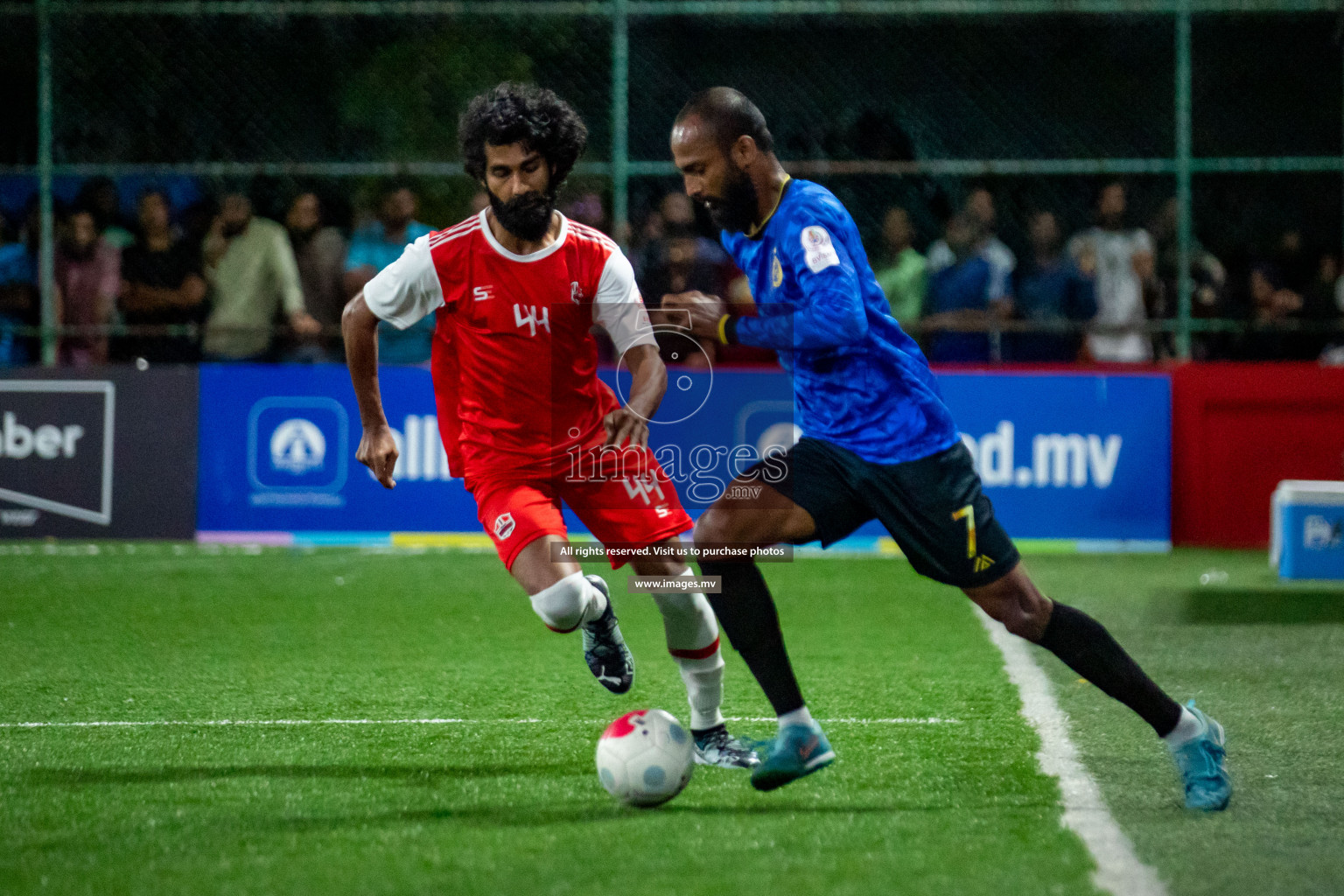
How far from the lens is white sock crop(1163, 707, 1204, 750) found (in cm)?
423

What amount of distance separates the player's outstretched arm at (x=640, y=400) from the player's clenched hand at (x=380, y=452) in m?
0.67

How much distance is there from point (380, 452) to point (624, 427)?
857 mm

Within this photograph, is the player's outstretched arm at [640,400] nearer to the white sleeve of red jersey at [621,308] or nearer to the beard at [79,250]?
the white sleeve of red jersey at [621,308]

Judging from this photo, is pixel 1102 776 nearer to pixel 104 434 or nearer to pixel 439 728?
pixel 439 728

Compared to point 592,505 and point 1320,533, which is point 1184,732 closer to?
point 592,505

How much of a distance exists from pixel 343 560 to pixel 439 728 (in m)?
4.73

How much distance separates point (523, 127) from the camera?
4711mm

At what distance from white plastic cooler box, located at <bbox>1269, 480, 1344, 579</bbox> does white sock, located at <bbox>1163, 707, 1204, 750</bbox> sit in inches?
190

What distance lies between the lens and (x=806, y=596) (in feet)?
27.7

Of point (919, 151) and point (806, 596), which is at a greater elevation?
point (919, 151)

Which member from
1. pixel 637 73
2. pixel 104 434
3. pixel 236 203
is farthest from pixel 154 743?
pixel 637 73

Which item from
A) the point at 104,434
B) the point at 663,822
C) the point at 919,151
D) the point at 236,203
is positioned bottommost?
the point at 663,822

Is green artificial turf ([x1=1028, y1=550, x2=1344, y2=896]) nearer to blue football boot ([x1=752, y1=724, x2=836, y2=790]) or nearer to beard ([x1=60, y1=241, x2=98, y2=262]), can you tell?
blue football boot ([x1=752, y1=724, x2=836, y2=790])

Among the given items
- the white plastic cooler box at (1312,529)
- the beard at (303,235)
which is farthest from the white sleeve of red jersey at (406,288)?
the beard at (303,235)
